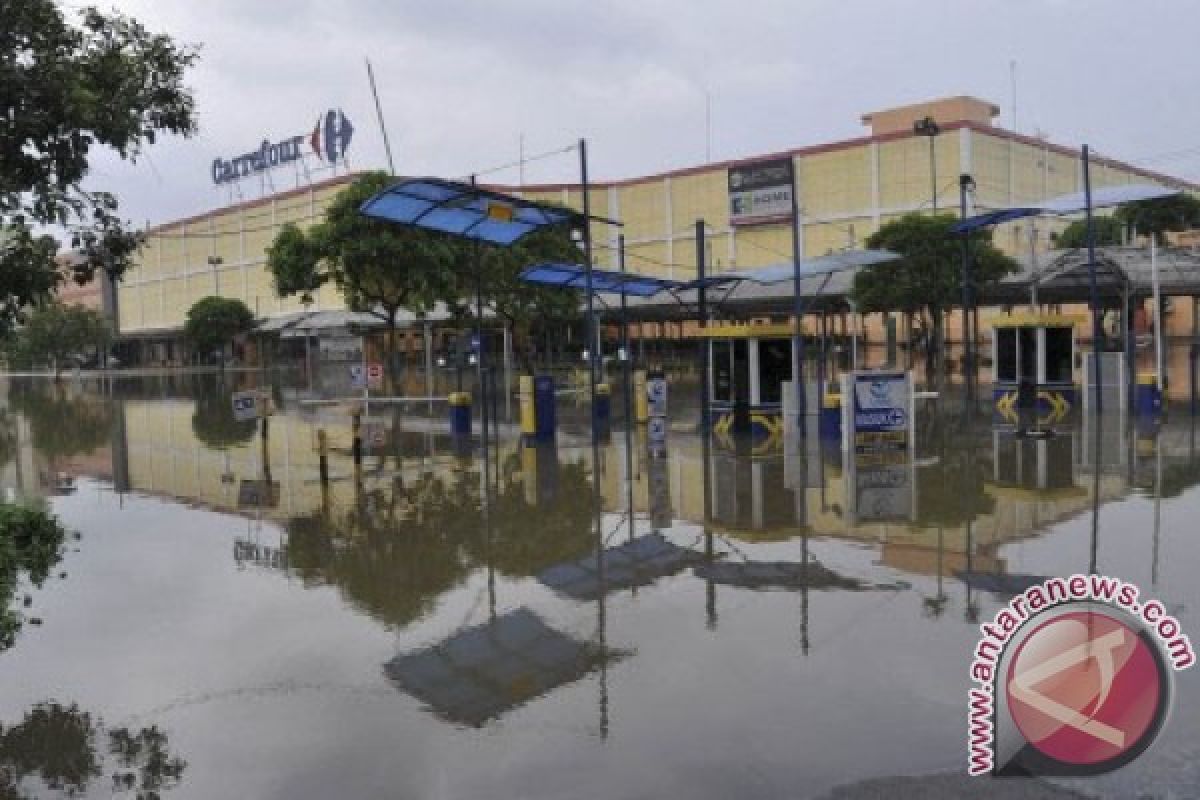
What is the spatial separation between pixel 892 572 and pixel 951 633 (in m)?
1.83

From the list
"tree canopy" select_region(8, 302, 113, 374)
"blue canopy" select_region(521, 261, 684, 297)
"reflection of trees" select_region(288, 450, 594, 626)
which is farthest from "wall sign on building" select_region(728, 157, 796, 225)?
"reflection of trees" select_region(288, 450, 594, 626)

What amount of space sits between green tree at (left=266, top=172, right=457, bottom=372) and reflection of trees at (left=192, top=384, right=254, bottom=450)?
572 cm

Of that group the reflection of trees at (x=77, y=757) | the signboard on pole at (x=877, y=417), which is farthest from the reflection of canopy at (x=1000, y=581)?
the signboard on pole at (x=877, y=417)

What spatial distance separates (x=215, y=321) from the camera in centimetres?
7312

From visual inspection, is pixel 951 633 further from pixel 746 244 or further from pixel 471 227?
pixel 746 244

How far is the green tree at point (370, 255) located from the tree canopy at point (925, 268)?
1488 centimetres

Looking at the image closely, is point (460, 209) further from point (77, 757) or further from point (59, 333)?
point (59, 333)

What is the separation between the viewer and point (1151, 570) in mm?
8586

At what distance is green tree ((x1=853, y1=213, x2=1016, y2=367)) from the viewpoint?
118 ft

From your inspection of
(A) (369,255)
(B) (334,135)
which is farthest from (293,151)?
(A) (369,255)

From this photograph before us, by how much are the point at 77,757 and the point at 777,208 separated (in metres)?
64.2

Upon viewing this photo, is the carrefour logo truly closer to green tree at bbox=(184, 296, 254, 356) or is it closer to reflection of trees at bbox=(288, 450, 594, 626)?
green tree at bbox=(184, 296, 254, 356)

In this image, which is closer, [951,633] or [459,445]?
[951,633]

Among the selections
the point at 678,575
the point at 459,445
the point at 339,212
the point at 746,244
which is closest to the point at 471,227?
the point at 459,445
